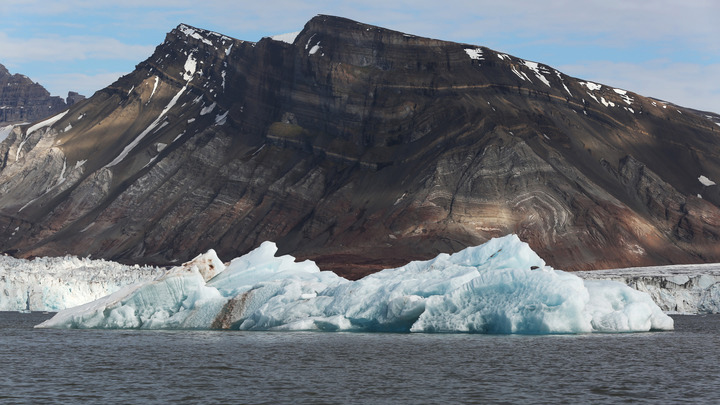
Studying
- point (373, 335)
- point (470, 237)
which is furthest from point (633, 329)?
point (470, 237)

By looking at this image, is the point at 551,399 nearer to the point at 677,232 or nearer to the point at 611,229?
the point at 611,229

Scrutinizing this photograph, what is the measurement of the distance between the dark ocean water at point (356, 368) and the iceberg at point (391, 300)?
1.26 meters

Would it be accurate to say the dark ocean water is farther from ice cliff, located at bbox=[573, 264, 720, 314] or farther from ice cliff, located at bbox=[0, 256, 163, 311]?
ice cliff, located at bbox=[0, 256, 163, 311]

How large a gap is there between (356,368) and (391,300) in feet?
48.1

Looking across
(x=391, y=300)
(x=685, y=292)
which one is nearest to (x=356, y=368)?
(x=391, y=300)

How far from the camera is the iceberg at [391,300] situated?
191ft

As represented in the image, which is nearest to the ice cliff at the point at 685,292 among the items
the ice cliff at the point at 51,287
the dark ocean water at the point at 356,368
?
the dark ocean water at the point at 356,368

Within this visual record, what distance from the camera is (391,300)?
61.3 metres

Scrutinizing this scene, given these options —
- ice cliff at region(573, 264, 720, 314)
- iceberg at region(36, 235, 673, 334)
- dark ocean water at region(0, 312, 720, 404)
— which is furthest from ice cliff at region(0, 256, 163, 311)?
ice cliff at region(573, 264, 720, 314)

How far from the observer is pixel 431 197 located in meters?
181

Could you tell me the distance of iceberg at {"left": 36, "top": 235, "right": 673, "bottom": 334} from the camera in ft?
191

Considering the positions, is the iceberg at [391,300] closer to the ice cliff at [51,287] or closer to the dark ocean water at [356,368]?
the dark ocean water at [356,368]

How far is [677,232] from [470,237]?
52.1 meters

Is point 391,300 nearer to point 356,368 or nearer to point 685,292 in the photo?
point 356,368
